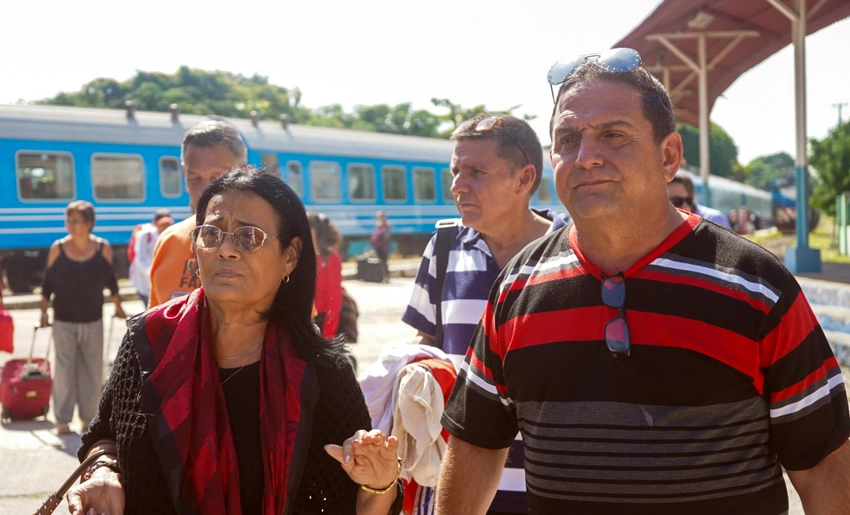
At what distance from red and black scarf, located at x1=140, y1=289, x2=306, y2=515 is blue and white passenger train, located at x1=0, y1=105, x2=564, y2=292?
13.3 m

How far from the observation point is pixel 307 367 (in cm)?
252

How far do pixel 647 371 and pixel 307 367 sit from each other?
0.96 meters

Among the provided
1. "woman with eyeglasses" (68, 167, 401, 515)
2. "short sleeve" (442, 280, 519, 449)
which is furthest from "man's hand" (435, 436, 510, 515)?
"woman with eyeglasses" (68, 167, 401, 515)

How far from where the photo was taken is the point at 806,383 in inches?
77.2

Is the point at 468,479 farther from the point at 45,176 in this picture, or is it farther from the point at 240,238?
the point at 45,176

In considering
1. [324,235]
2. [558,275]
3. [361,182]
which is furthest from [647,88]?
[361,182]

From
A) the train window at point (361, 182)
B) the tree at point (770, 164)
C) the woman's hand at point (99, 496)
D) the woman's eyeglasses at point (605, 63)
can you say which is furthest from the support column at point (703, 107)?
the tree at point (770, 164)

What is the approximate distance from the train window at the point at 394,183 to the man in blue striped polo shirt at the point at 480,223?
895 inches

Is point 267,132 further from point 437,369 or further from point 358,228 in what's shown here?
point 437,369

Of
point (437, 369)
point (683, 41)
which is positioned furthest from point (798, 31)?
point (437, 369)

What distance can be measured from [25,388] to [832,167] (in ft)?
111

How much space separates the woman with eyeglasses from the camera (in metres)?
2.33

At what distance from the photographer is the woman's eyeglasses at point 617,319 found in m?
2.04

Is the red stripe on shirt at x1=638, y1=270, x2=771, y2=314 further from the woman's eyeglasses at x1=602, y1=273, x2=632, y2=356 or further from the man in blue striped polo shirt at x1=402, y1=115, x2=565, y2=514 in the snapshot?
the man in blue striped polo shirt at x1=402, y1=115, x2=565, y2=514
